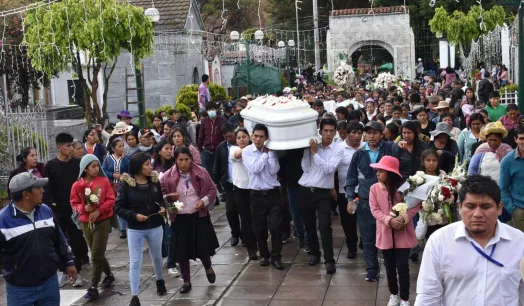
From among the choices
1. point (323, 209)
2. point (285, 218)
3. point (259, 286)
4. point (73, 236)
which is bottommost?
point (259, 286)

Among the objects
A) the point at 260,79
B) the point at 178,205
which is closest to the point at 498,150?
the point at 178,205

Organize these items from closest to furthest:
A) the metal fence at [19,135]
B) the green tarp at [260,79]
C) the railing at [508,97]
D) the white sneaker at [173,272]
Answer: the white sneaker at [173,272], the metal fence at [19,135], the railing at [508,97], the green tarp at [260,79]

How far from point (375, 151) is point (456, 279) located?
453cm

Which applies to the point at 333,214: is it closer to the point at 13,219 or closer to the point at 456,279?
the point at 13,219

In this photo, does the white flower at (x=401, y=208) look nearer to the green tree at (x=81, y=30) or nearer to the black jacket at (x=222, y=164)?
the black jacket at (x=222, y=164)

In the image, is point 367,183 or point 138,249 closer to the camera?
point 138,249

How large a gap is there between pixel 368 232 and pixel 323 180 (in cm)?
89

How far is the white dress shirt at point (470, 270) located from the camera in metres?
3.85

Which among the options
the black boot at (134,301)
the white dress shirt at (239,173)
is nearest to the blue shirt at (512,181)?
the white dress shirt at (239,173)

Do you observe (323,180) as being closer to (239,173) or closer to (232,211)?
(239,173)

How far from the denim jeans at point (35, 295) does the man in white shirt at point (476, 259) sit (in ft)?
10.8

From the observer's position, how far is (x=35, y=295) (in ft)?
19.6

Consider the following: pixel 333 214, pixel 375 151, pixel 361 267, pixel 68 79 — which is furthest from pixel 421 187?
pixel 68 79

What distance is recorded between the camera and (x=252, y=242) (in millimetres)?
9555
